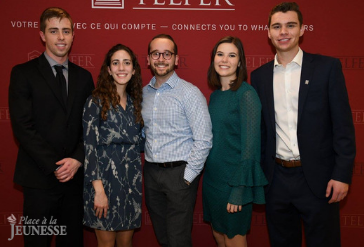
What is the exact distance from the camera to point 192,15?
2924 millimetres

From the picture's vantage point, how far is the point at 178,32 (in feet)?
9.63

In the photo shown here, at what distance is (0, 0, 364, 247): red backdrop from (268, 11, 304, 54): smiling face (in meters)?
0.76

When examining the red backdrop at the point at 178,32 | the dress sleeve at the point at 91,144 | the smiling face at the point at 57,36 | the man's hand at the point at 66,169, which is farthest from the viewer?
the red backdrop at the point at 178,32

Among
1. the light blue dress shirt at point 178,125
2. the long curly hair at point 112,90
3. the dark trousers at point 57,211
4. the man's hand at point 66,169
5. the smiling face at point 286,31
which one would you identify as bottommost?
the dark trousers at point 57,211

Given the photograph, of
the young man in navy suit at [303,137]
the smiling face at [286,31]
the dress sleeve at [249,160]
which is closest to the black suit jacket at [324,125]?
the young man in navy suit at [303,137]

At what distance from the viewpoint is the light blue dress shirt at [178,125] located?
2.22 metres

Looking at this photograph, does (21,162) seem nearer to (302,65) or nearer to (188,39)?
(188,39)

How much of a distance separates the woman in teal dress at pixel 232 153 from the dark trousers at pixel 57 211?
3.41 feet

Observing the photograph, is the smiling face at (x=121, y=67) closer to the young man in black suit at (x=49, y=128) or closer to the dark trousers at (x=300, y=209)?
the young man in black suit at (x=49, y=128)

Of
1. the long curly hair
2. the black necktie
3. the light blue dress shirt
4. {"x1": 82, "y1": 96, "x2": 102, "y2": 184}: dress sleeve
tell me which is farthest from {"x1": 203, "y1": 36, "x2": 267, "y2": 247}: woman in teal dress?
the black necktie

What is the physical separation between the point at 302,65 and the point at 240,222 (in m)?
1.19

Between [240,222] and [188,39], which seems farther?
[188,39]

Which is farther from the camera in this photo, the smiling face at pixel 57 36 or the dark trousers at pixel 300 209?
the smiling face at pixel 57 36

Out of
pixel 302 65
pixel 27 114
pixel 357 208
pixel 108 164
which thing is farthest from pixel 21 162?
pixel 357 208
